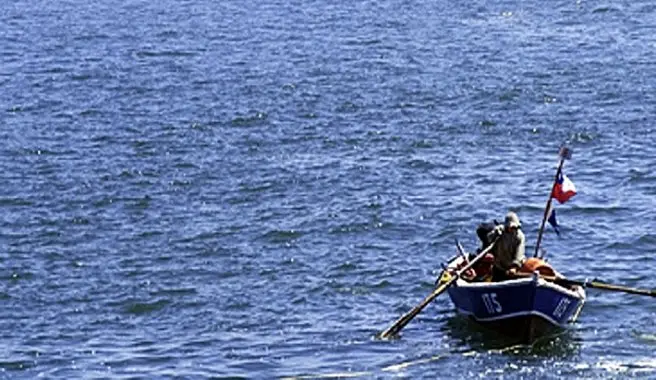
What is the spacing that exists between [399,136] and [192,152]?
547 cm

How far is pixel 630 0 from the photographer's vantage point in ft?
197

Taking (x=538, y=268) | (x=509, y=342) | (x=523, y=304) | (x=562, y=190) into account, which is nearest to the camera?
(x=523, y=304)

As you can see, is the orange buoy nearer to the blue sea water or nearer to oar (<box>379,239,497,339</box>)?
oar (<box>379,239,497,339</box>)

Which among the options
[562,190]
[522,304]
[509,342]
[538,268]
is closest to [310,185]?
[562,190]

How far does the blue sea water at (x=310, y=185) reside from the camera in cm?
2661

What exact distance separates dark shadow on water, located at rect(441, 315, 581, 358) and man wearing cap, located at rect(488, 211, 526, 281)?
3.35 ft

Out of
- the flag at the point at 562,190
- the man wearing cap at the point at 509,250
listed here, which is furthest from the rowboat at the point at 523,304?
the flag at the point at 562,190

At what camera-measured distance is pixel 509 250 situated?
26578 mm

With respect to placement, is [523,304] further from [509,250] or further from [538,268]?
[509,250]

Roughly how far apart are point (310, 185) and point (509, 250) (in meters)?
10.7

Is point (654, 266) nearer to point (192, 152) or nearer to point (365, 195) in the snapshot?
point (365, 195)

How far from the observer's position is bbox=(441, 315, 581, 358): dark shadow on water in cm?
2592

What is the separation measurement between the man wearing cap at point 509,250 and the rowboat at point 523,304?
1.03 ft

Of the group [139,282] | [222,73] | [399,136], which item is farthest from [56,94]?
[139,282]
